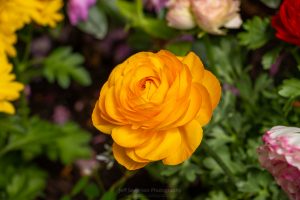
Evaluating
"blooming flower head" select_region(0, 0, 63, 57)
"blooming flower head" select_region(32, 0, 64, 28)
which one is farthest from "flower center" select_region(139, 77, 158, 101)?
"blooming flower head" select_region(32, 0, 64, 28)

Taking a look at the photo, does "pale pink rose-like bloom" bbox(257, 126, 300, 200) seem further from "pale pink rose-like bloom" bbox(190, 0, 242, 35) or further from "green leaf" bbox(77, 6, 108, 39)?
"green leaf" bbox(77, 6, 108, 39)

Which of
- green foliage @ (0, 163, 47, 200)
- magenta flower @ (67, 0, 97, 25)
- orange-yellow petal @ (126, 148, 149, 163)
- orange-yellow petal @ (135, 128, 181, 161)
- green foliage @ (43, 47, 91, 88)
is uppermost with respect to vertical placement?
orange-yellow petal @ (135, 128, 181, 161)

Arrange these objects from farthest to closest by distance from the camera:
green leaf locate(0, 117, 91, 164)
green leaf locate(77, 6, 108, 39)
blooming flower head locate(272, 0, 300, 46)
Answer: green leaf locate(77, 6, 108, 39), green leaf locate(0, 117, 91, 164), blooming flower head locate(272, 0, 300, 46)

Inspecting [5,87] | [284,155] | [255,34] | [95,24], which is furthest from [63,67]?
[284,155]

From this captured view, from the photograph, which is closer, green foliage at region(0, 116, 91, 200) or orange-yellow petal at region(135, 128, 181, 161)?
orange-yellow petal at region(135, 128, 181, 161)

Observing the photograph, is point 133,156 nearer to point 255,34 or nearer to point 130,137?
point 130,137
